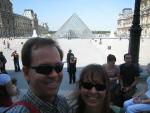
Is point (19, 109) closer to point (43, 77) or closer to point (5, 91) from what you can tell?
point (43, 77)

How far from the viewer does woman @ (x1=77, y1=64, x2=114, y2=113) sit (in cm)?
202

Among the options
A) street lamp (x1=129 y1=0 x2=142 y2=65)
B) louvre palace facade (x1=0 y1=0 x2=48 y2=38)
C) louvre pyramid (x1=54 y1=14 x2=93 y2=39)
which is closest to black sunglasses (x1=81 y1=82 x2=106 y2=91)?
street lamp (x1=129 y1=0 x2=142 y2=65)

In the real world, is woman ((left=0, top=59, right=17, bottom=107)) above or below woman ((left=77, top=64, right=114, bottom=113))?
below

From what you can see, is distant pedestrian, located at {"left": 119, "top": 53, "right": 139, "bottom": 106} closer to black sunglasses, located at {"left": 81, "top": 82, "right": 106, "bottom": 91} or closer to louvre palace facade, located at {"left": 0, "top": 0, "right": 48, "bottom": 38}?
black sunglasses, located at {"left": 81, "top": 82, "right": 106, "bottom": 91}

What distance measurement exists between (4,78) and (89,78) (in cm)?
123

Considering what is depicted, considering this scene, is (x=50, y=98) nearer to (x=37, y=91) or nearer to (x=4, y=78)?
(x=37, y=91)

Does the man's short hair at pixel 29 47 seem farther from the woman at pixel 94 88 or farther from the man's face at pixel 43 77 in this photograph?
the woman at pixel 94 88

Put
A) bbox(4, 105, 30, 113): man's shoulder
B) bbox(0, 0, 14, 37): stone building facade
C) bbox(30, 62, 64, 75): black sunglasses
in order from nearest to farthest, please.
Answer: bbox(4, 105, 30, 113): man's shoulder, bbox(30, 62, 64, 75): black sunglasses, bbox(0, 0, 14, 37): stone building facade

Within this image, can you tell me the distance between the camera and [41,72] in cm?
136

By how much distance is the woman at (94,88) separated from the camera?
2.02 meters

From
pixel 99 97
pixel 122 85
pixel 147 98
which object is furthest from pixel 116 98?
pixel 99 97

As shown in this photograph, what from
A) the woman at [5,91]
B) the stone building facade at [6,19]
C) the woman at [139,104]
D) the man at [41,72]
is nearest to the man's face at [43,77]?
the man at [41,72]

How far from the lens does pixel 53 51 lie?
1.42 metres

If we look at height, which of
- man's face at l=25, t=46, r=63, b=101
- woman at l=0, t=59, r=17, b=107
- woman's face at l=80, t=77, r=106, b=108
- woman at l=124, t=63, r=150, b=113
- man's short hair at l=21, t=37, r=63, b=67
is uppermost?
man's short hair at l=21, t=37, r=63, b=67
